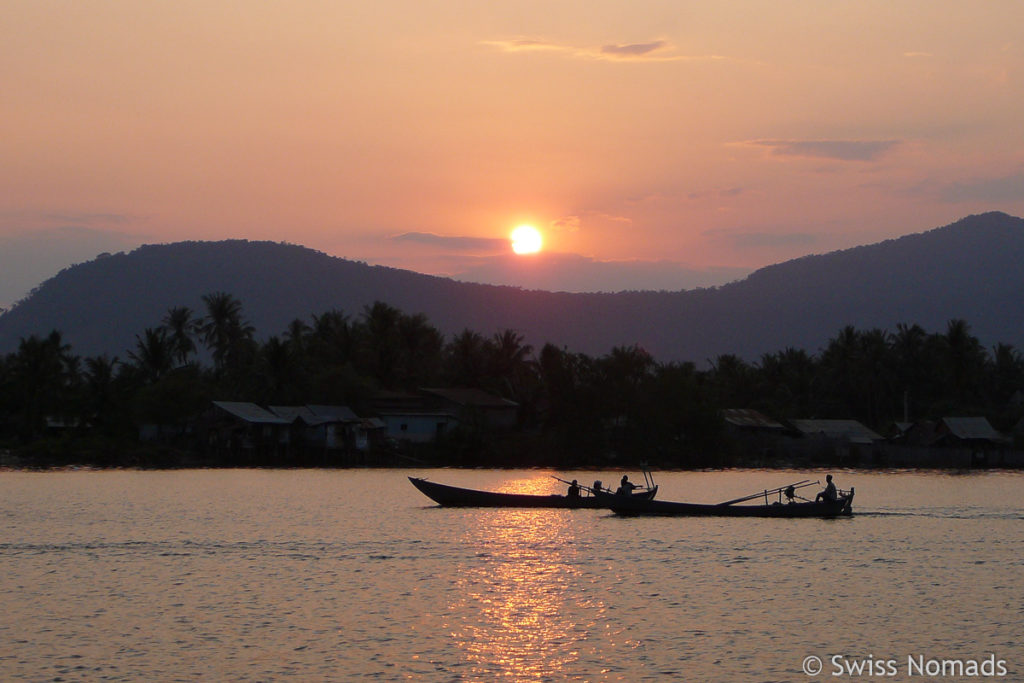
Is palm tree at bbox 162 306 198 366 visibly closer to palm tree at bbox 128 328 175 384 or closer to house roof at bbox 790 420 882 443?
palm tree at bbox 128 328 175 384

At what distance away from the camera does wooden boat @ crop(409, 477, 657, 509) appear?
173 feet

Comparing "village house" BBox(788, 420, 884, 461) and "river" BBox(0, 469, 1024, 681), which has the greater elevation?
"village house" BBox(788, 420, 884, 461)

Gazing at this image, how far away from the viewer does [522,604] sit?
31750 millimetres

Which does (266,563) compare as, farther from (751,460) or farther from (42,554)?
(751,460)

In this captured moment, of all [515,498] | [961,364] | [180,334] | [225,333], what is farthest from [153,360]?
[961,364]

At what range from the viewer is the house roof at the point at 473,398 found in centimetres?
10062

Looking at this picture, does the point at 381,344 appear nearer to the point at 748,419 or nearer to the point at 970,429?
the point at 748,419

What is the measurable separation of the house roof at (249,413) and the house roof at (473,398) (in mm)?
12660

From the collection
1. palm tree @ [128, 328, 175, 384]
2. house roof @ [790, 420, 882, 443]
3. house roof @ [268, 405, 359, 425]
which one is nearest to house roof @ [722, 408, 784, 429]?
house roof @ [790, 420, 882, 443]

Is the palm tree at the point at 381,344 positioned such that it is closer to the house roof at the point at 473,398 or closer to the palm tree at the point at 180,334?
the house roof at the point at 473,398

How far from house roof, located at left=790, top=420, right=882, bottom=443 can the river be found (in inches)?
1808

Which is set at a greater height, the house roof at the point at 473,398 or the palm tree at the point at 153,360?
the palm tree at the point at 153,360

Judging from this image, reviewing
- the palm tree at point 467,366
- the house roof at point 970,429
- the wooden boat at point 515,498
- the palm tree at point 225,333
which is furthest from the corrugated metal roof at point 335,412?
the house roof at point 970,429

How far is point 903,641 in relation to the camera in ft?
90.7
